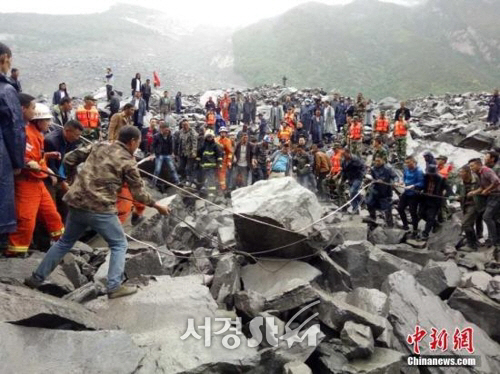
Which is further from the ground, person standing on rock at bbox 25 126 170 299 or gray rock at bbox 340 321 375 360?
person standing on rock at bbox 25 126 170 299

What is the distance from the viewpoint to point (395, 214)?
11164mm

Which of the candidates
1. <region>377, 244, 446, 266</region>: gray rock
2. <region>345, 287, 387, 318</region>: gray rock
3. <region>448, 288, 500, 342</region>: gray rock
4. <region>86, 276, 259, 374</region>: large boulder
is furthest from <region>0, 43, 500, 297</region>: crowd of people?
<region>448, 288, 500, 342</region>: gray rock

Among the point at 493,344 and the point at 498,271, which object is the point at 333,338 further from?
the point at 498,271

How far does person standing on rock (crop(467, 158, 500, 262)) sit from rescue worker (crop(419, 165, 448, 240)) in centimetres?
64

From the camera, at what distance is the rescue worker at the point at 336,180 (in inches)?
455

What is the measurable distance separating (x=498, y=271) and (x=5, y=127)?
8004 mm

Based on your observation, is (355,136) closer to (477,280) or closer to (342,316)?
(477,280)

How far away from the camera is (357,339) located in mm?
4297

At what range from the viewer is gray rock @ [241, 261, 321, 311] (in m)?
4.82

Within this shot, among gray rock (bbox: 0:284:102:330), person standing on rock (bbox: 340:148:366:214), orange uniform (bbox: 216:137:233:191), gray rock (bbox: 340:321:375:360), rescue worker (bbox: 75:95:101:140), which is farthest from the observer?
orange uniform (bbox: 216:137:233:191)

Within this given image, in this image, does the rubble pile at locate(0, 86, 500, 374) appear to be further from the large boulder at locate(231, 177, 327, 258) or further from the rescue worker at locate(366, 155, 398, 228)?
the rescue worker at locate(366, 155, 398, 228)

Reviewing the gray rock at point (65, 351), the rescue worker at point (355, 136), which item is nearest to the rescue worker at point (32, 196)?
the gray rock at point (65, 351)

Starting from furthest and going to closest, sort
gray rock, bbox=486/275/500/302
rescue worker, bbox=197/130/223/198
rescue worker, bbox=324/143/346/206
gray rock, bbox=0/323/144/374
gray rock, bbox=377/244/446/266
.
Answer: rescue worker, bbox=324/143/346/206
rescue worker, bbox=197/130/223/198
gray rock, bbox=377/244/446/266
gray rock, bbox=486/275/500/302
gray rock, bbox=0/323/144/374

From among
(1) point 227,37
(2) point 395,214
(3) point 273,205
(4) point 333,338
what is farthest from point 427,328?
(1) point 227,37
